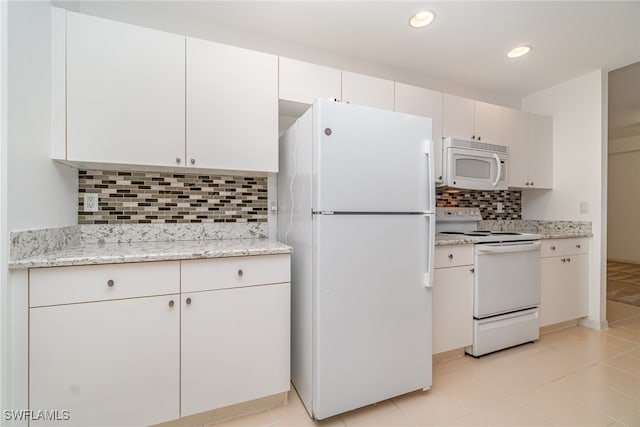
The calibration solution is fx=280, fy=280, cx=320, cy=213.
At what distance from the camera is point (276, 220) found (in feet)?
7.06

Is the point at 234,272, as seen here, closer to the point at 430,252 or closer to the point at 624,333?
the point at 430,252

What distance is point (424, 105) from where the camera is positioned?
7.55 ft

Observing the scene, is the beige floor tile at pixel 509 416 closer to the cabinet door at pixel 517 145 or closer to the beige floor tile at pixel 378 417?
the beige floor tile at pixel 378 417

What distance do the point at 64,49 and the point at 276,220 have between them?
1.49 meters

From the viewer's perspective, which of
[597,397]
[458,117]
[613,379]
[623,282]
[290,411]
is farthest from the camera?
[623,282]

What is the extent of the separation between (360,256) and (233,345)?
2.59 ft

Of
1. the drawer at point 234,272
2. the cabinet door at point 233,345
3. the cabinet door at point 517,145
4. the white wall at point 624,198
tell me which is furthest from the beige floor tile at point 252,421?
the white wall at point 624,198

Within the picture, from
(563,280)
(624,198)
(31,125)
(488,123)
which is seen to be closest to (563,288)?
(563,280)

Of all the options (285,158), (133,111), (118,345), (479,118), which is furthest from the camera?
(479,118)

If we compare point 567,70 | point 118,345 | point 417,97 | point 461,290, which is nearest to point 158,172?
point 118,345

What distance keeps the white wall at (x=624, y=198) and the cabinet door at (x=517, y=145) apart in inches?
179

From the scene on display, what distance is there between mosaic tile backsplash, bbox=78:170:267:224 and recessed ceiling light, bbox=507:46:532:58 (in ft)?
7.38

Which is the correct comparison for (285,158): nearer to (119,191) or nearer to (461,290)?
(119,191)

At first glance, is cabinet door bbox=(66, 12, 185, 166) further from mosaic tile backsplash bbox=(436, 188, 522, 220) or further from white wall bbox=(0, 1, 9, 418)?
mosaic tile backsplash bbox=(436, 188, 522, 220)
